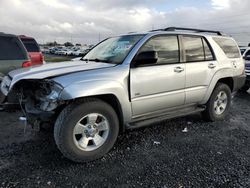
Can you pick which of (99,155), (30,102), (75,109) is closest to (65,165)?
(99,155)

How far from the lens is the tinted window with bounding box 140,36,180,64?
422 cm

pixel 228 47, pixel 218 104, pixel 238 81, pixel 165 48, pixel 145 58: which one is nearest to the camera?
pixel 145 58

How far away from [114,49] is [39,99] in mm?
1563

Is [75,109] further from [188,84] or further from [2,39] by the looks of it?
[2,39]

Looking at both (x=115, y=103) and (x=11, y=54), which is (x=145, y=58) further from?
(x=11, y=54)

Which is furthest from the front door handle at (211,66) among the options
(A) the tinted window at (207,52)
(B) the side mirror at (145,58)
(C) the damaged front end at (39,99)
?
(C) the damaged front end at (39,99)

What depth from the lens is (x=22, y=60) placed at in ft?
18.7

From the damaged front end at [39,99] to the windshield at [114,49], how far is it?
1.13 meters

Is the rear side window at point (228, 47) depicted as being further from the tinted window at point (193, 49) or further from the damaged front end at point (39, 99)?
the damaged front end at point (39, 99)

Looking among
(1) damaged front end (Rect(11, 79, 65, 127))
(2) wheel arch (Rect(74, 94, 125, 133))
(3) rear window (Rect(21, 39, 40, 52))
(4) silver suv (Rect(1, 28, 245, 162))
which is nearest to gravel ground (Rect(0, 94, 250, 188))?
(4) silver suv (Rect(1, 28, 245, 162))

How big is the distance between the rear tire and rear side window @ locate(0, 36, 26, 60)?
4.13m

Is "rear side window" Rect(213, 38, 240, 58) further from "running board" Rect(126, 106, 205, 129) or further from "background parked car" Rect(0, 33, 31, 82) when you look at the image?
"background parked car" Rect(0, 33, 31, 82)

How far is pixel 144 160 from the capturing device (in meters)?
3.59

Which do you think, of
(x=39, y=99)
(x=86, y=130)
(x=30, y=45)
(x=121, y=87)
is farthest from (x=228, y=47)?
(x=30, y=45)
